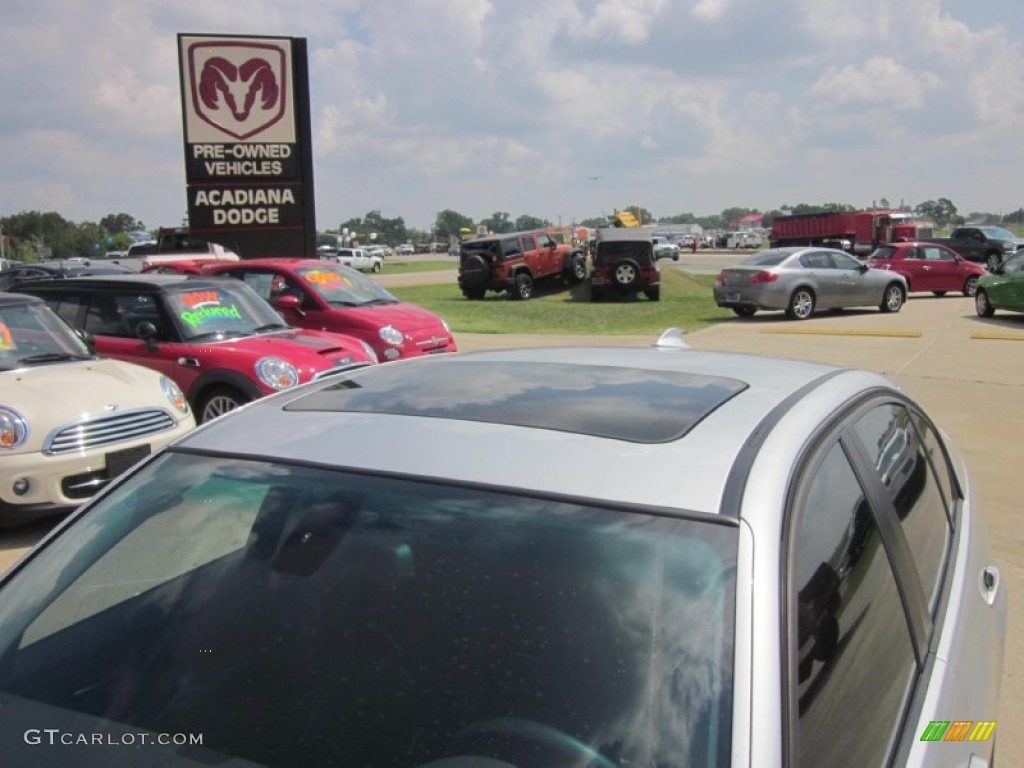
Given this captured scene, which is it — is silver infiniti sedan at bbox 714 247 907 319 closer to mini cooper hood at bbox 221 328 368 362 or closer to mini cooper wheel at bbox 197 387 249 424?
mini cooper hood at bbox 221 328 368 362

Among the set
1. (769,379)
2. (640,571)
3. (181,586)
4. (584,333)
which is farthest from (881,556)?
(584,333)

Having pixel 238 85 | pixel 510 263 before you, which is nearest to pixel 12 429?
pixel 238 85

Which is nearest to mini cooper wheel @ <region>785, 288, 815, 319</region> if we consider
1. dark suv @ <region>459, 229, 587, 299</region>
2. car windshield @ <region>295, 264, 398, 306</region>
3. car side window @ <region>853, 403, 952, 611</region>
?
dark suv @ <region>459, 229, 587, 299</region>

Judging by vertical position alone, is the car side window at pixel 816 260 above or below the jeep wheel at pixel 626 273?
above

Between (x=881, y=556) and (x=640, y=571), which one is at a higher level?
(x=640, y=571)

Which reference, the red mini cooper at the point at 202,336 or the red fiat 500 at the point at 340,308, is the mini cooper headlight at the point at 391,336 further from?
the red mini cooper at the point at 202,336

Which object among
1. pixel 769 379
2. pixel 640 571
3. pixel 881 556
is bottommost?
pixel 881 556

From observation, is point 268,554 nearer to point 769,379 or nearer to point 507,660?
point 507,660

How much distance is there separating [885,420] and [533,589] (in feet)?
4.44

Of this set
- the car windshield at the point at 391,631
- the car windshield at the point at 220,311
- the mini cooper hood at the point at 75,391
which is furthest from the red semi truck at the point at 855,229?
the car windshield at the point at 391,631

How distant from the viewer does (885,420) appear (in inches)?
100

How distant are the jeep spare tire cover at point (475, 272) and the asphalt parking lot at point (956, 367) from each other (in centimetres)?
936

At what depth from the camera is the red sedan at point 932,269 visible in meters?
25.1

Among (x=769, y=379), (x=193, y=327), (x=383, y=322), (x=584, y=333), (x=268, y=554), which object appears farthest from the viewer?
(x=584, y=333)
